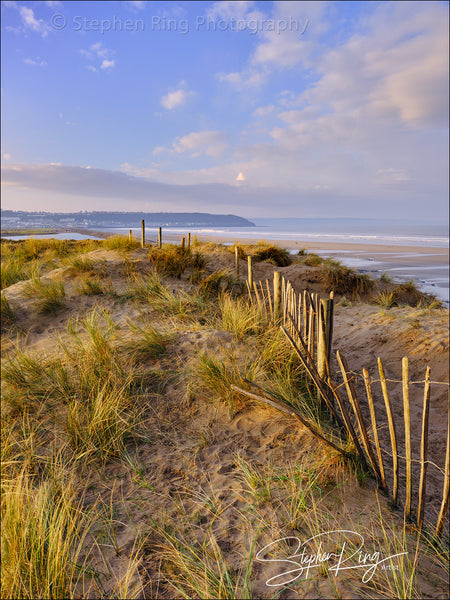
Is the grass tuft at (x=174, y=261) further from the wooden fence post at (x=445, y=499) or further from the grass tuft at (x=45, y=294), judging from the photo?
the wooden fence post at (x=445, y=499)

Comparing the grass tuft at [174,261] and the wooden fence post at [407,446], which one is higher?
the grass tuft at [174,261]

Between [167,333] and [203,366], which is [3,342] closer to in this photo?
[167,333]

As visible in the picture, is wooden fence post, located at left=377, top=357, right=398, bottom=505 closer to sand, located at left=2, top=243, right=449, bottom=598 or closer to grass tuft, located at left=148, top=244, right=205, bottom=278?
sand, located at left=2, top=243, right=449, bottom=598

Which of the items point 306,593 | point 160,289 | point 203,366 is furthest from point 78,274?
point 306,593

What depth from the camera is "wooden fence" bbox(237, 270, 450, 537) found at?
200 centimetres

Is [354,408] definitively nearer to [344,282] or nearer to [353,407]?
[353,407]
